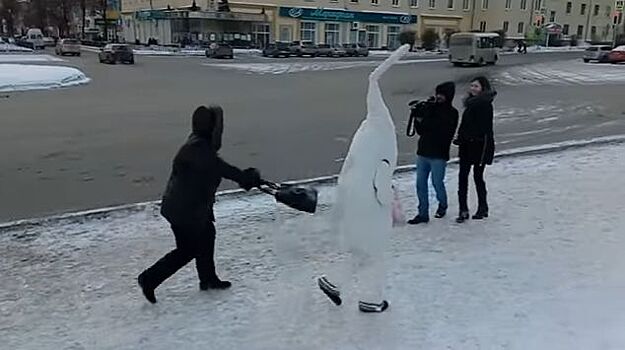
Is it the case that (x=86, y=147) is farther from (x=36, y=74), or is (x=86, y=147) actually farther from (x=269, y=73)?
(x=269, y=73)

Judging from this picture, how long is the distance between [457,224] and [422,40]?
6512 cm

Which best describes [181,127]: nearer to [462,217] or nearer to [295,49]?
[462,217]

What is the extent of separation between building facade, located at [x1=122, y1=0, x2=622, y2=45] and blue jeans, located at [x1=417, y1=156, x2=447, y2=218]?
5558 cm

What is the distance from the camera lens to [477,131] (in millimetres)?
6840

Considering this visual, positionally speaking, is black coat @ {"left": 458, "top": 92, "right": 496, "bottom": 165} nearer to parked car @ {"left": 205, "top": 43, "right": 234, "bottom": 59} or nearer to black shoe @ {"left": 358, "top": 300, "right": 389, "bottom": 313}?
black shoe @ {"left": 358, "top": 300, "right": 389, "bottom": 313}

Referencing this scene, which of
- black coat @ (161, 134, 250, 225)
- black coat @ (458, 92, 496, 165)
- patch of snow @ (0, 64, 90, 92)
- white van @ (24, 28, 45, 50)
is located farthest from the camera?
white van @ (24, 28, 45, 50)

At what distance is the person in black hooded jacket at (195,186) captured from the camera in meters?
4.68

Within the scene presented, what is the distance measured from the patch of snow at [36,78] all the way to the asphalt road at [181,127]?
1070 mm

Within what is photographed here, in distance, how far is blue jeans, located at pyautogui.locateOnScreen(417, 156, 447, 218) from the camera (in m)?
6.81

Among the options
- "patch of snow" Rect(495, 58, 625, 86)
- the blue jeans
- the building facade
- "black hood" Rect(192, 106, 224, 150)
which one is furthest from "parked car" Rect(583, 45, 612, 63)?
"black hood" Rect(192, 106, 224, 150)

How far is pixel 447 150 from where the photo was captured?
22.3 feet

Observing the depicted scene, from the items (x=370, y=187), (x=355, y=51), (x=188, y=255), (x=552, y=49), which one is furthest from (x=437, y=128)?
(x=552, y=49)

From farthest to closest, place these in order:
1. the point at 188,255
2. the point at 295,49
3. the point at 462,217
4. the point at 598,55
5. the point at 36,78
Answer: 1. the point at 295,49
2. the point at 598,55
3. the point at 36,78
4. the point at 462,217
5. the point at 188,255

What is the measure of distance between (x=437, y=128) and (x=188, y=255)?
2.95m
